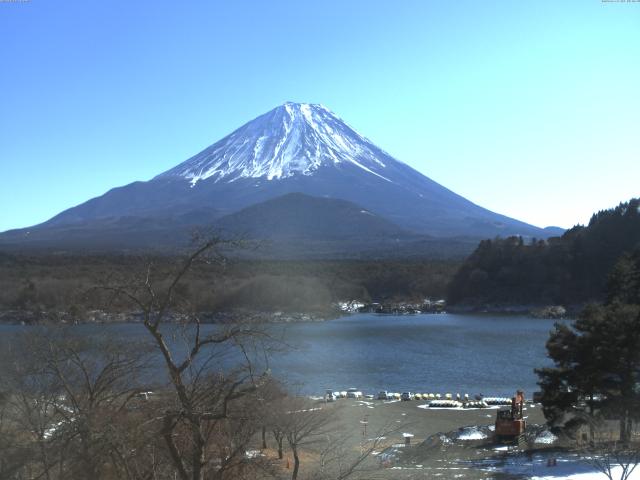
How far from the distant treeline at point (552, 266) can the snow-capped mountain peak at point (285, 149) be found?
191 ft

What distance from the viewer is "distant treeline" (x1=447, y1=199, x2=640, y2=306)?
5241 cm

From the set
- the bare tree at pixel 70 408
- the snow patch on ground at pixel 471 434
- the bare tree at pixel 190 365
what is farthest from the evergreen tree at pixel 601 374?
the bare tree at pixel 190 365

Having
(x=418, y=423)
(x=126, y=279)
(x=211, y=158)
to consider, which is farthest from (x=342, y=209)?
(x=126, y=279)

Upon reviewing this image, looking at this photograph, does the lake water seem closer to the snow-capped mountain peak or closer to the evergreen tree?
the evergreen tree

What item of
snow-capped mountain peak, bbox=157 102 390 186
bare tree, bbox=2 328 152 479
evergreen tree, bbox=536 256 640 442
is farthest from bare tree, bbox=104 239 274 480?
snow-capped mountain peak, bbox=157 102 390 186

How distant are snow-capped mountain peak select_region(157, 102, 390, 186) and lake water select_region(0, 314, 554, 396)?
2965 inches

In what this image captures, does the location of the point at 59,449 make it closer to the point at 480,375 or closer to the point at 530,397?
the point at 530,397

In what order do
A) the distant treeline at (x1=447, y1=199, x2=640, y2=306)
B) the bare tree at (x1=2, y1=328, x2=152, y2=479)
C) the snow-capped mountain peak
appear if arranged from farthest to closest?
the snow-capped mountain peak, the distant treeline at (x1=447, y1=199, x2=640, y2=306), the bare tree at (x1=2, y1=328, x2=152, y2=479)

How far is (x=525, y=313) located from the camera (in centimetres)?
5244

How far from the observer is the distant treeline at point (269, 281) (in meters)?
37.9

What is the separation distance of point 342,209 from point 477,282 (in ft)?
133

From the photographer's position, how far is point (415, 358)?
27.4 metres

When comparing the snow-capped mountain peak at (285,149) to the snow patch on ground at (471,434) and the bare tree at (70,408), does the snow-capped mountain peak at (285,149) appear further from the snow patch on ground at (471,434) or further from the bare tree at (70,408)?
the bare tree at (70,408)

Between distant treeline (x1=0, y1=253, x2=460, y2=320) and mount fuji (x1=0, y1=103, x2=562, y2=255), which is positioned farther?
mount fuji (x1=0, y1=103, x2=562, y2=255)
